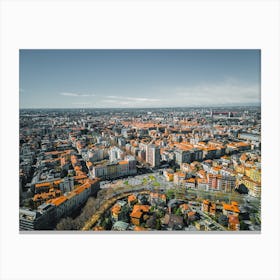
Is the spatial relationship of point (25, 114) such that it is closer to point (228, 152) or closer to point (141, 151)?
point (141, 151)

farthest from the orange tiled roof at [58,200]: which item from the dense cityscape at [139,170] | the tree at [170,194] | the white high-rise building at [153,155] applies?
the white high-rise building at [153,155]

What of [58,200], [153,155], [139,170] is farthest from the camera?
[153,155]

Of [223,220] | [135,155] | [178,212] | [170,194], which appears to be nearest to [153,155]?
[135,155]

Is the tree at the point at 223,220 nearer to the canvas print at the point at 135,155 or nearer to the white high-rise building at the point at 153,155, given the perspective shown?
the canvas print at the point at 135,155

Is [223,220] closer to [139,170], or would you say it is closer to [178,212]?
[178,212]

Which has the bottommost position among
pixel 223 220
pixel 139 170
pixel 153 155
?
pixel 223 220

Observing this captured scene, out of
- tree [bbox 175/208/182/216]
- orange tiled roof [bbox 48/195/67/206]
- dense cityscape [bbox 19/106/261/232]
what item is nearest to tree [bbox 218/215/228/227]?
dense cityscape [bbox 19/106/261/232]

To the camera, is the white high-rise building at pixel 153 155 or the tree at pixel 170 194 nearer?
the tree at pixel 170 194

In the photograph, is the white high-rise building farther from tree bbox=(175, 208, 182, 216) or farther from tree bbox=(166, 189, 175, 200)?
tree bbox=(175, 208, 182, 216)
